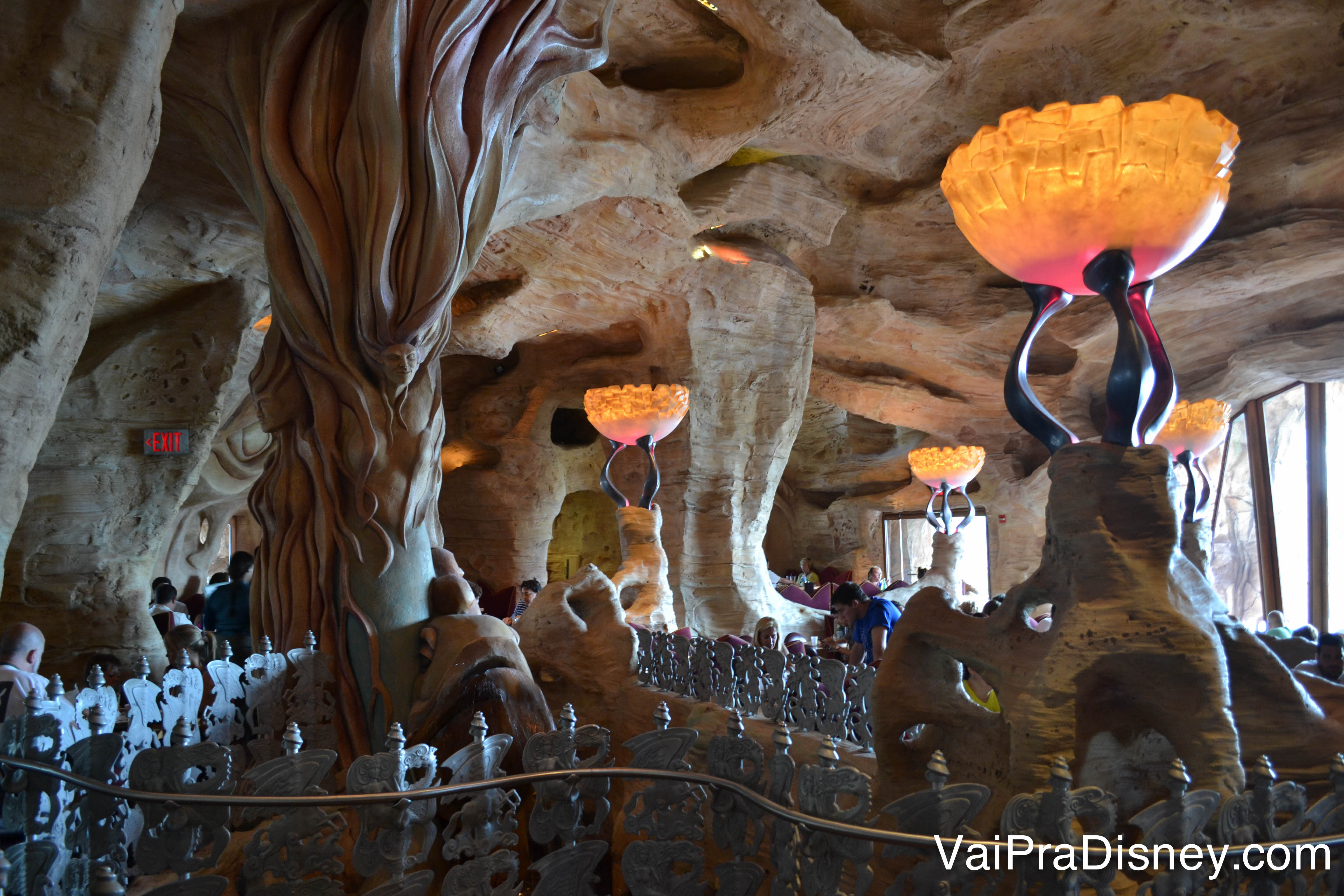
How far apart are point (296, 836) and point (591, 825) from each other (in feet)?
1.93

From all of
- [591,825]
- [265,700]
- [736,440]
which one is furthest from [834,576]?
[591,825]

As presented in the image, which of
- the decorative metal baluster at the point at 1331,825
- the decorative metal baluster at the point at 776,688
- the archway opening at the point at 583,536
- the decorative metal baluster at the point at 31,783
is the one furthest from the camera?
the archway opening at the point at 583,536

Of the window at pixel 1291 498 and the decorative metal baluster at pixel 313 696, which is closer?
the decorative metal baluster at pixel 313 696

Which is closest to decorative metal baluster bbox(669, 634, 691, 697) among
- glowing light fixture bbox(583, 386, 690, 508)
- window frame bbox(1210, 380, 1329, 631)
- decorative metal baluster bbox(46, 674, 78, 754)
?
decorative metal baluster bbox(46, 674, 78, 754)

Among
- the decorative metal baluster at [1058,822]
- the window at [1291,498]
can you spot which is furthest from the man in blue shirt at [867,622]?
the window at [1291,498]

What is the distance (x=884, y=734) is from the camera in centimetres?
218

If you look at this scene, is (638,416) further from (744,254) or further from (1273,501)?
(1273,501)

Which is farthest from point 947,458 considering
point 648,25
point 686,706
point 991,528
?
point 686,706

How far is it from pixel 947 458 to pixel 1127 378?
25.0ft

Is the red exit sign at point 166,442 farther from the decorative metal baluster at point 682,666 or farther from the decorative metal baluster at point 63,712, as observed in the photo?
the decorative metal baluster at point 682,666

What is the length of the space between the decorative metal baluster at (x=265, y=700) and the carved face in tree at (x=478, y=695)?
516mm

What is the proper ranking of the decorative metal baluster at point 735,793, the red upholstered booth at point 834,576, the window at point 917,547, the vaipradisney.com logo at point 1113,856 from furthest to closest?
the window at point 917,547
the red upholstered booth at point 834,576
the decorative metal baluster at point 735,793
the vaipradisney.com logo at point 1113,856

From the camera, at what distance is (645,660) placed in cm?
406

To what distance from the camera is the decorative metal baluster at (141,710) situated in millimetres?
2303
